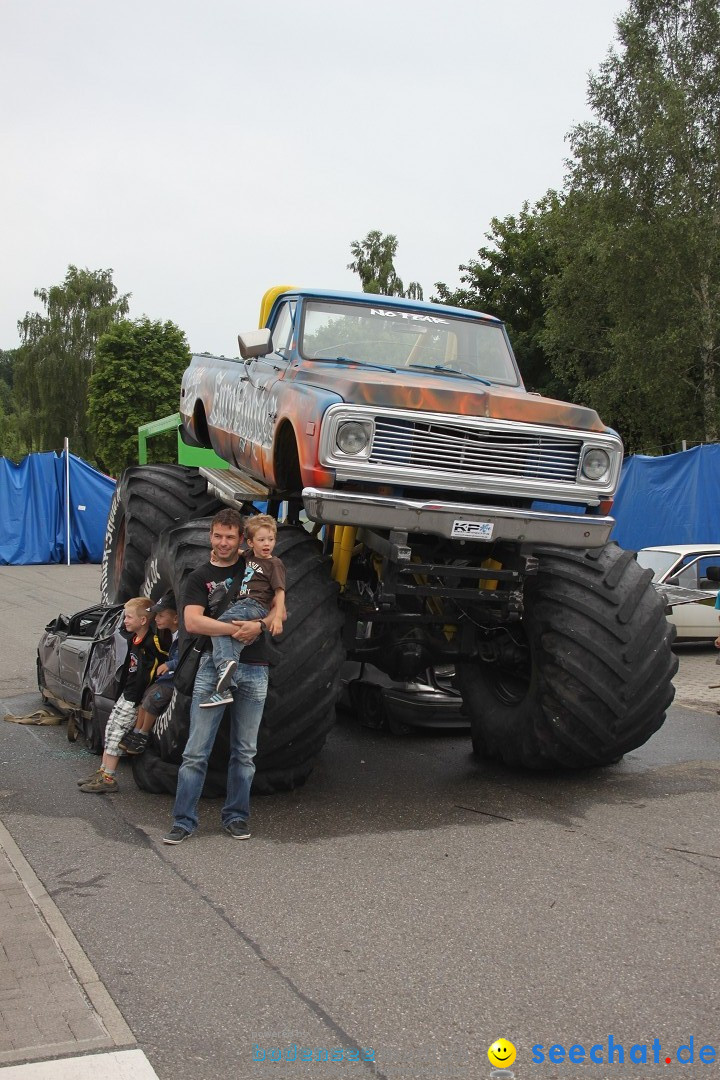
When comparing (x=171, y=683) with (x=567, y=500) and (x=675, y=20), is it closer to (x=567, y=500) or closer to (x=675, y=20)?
(x=567, y=500)

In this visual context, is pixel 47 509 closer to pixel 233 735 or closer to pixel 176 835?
pixel 233 735

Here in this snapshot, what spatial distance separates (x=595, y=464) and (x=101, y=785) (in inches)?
138

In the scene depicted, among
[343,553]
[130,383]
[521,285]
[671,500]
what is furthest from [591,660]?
[130,383]

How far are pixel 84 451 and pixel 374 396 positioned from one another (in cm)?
6187

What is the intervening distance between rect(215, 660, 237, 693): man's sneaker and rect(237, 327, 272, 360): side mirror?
2629 mm

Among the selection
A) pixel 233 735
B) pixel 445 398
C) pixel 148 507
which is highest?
pixel 445 398

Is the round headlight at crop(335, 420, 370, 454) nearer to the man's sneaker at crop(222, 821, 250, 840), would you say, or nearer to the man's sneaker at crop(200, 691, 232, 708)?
the man's sneaker at crop(200, 691, 232, 708)

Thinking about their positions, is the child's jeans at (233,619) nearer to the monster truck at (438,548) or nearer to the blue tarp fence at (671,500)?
the monster truck at (438,548)

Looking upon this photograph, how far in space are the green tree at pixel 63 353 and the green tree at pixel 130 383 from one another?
41.7ft

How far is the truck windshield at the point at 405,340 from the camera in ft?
26.2

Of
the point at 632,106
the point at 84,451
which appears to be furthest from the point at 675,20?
the point at 84,451

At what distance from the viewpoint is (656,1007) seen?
4.01 m

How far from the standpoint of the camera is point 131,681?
7.16m

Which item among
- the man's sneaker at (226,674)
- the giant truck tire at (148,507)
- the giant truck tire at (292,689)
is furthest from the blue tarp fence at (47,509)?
the man's sneaker at (226,674)
